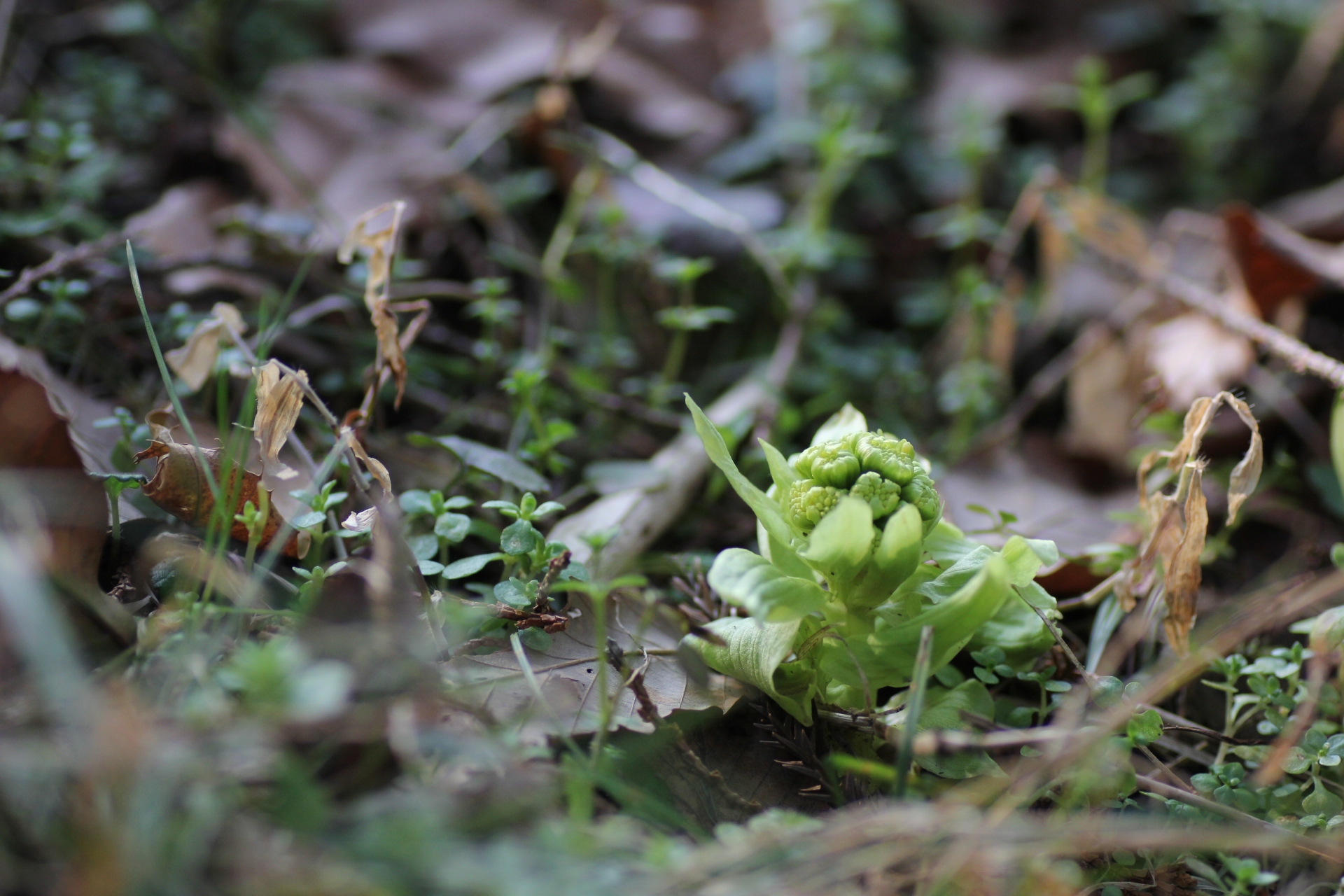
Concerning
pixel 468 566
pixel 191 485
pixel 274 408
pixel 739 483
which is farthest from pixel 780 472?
pixel 191 485

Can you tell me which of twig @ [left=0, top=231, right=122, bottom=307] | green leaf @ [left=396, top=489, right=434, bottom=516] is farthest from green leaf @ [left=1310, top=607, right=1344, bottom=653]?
twig @ [left=0, top=231, right=122, bottom=307]

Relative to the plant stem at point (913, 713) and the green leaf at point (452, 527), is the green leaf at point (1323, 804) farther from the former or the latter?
the green leaf at point (452, 527)

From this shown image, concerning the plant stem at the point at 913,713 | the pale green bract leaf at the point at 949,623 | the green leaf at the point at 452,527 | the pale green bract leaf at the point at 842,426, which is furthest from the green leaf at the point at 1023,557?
the green leaf at the point at 452,527

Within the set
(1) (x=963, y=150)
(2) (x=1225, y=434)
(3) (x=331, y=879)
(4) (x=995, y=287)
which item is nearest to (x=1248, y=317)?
(2) (x=1225, y=434)

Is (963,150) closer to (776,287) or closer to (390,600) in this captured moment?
(776,287)

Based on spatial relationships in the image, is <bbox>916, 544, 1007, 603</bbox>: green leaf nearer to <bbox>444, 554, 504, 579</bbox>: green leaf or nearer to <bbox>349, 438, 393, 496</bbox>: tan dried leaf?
<bbox>444, 554, 504, 579</bbox>: green leaf

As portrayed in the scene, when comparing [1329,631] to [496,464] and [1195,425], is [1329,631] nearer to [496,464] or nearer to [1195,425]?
[1195,425]
